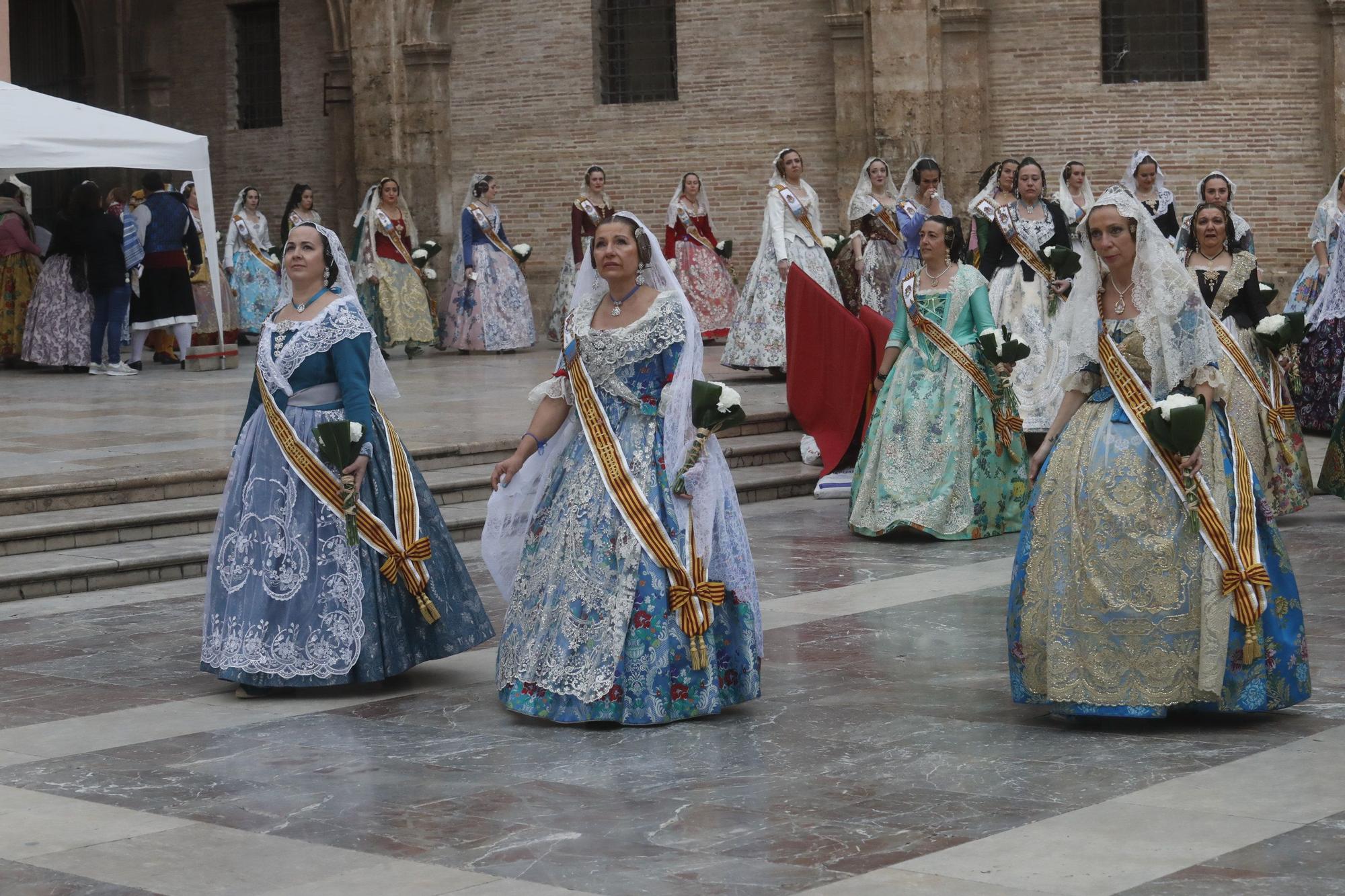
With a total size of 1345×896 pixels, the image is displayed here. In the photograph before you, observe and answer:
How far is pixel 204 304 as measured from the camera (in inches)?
727

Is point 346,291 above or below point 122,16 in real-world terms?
below

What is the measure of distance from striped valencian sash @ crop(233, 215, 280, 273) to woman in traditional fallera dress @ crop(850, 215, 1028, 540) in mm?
10262

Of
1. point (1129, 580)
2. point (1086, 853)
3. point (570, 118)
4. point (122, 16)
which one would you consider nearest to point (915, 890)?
point (1086, 853)

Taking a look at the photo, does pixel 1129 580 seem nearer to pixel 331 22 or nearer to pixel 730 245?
pixel 730 245

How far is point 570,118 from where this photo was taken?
2186 centimetres

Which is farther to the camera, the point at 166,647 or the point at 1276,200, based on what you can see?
the point at 1276,200

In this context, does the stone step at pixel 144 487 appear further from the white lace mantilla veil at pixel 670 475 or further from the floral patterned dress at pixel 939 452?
the white lace mantilla veil at pixel 670 475

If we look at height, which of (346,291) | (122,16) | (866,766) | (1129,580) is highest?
(122,16)

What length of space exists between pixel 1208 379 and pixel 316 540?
2.90 m

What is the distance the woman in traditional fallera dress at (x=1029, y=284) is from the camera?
1303cm

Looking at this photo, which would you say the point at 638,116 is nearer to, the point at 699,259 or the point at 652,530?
the point at 699,259

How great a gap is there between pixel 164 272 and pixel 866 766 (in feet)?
42.6

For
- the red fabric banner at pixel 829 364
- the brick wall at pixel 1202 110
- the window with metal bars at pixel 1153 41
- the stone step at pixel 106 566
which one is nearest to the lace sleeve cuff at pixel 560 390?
the stone step at pixel 106 566

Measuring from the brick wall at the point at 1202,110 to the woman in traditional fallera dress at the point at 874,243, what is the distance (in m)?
4.18
